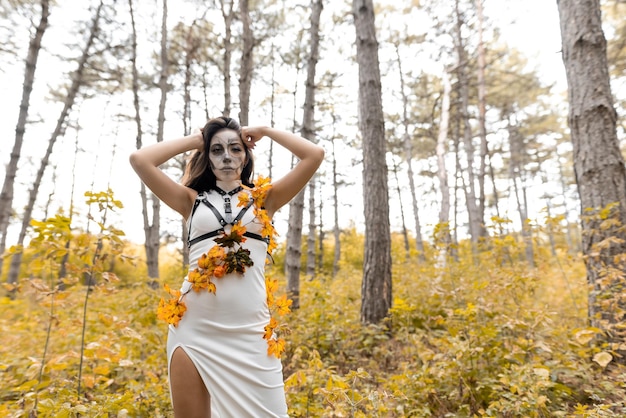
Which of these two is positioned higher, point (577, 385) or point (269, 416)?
point (269, 416)

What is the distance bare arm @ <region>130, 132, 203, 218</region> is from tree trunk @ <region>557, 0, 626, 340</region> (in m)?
3.09

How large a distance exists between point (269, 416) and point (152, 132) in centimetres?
1182

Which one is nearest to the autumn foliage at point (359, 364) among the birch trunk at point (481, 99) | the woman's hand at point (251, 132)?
the woman's hand at point (251, 132)

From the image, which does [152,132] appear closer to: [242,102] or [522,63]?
[242,102]

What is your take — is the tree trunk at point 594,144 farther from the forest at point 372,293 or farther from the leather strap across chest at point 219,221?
the leather strap across chest at point 219,221

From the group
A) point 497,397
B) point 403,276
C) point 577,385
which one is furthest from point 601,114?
point 403,276

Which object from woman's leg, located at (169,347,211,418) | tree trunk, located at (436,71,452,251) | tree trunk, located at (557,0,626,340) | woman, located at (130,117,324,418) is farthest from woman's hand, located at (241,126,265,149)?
tree trunk, located at (436,71,452,251)

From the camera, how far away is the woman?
1568mm

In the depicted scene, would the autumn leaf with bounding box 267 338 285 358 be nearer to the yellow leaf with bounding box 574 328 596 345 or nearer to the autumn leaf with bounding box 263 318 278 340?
the autumn leaf with bounding box 263 318 278 340

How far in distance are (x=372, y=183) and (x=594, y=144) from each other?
8.03 feet

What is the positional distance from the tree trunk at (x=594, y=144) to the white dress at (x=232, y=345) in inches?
107

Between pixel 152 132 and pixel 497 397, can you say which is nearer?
pixel 497 397

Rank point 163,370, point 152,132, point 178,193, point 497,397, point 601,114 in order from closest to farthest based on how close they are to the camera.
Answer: point 178,193 → point 497,397 → point 601,114 → point 163,370 → point 152,132

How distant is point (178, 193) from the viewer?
186 cm
